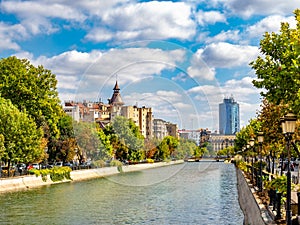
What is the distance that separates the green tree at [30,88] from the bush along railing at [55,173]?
17.7 feet

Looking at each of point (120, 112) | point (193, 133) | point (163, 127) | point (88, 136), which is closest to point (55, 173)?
point (88, 136)

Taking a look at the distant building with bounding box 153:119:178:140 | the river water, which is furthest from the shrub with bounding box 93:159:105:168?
the river water

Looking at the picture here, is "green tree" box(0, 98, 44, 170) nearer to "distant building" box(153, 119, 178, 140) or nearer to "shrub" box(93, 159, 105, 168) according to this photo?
"distant building" box(153, 119, 178, 140)

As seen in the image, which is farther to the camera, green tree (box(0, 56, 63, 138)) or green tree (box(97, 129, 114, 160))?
green tree (box(97, 129, 114, 160))

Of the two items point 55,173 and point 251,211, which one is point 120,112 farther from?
point 55,173

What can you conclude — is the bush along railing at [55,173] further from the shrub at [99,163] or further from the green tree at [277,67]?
the green tree at [277,67]

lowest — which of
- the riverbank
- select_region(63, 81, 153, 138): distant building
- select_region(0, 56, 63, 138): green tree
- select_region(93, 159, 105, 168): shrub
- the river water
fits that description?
the river water

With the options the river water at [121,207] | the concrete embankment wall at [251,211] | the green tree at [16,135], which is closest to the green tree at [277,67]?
the concrete embankment wall at [251,211]

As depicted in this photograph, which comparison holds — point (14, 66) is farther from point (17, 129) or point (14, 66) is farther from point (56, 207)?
point (56, 207)

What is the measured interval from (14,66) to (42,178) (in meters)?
12.1

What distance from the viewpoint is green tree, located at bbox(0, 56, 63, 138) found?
5145 centimetres

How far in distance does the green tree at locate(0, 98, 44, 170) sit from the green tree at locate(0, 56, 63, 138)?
3067 mm

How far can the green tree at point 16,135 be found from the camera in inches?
1810

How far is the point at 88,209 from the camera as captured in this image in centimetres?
2923
